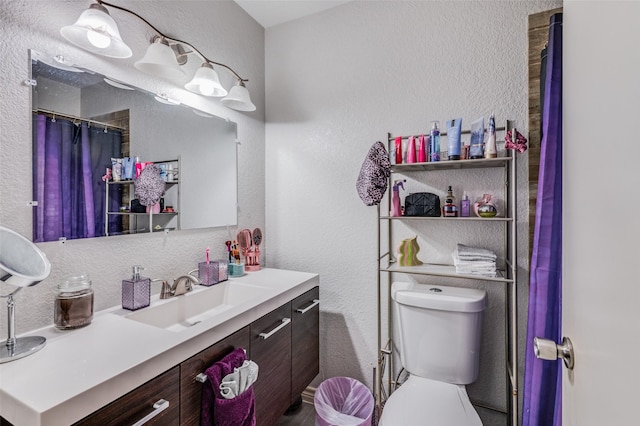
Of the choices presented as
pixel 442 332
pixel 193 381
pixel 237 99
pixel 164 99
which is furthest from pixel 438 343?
pixel 164 99

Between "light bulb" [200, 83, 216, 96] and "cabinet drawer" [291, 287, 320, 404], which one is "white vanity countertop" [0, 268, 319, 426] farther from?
"light bulb" [200, 83, 216, 96]

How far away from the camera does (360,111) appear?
189 centimetres

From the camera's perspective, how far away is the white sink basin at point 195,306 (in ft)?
4.17

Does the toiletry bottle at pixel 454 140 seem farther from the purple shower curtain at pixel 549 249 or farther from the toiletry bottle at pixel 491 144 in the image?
the purple shower curtain at pixel 549 249

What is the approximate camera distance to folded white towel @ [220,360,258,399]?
102 cm

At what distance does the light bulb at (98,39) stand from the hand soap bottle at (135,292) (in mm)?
874

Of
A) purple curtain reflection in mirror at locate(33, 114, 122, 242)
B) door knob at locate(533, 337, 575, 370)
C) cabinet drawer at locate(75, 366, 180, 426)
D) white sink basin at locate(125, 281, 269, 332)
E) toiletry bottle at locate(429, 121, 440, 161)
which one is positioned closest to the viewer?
door knob at locate(533, 337, 575, 370)

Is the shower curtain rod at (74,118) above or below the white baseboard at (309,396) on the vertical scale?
above

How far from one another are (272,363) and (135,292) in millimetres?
666

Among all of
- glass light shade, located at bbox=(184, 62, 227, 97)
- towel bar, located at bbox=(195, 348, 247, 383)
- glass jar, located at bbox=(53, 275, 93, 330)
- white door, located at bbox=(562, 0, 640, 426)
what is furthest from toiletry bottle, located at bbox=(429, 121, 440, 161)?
glass jar, located at bbox=(53, 275, 93, 330)

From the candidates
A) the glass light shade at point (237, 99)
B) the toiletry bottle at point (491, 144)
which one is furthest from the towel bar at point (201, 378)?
the toiletry bottle at point (491, 144)

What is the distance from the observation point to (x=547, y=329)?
111 centimetres

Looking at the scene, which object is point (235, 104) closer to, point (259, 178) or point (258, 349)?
point (259, 178)

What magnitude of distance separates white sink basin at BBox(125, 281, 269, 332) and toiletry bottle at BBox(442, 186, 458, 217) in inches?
39.1
